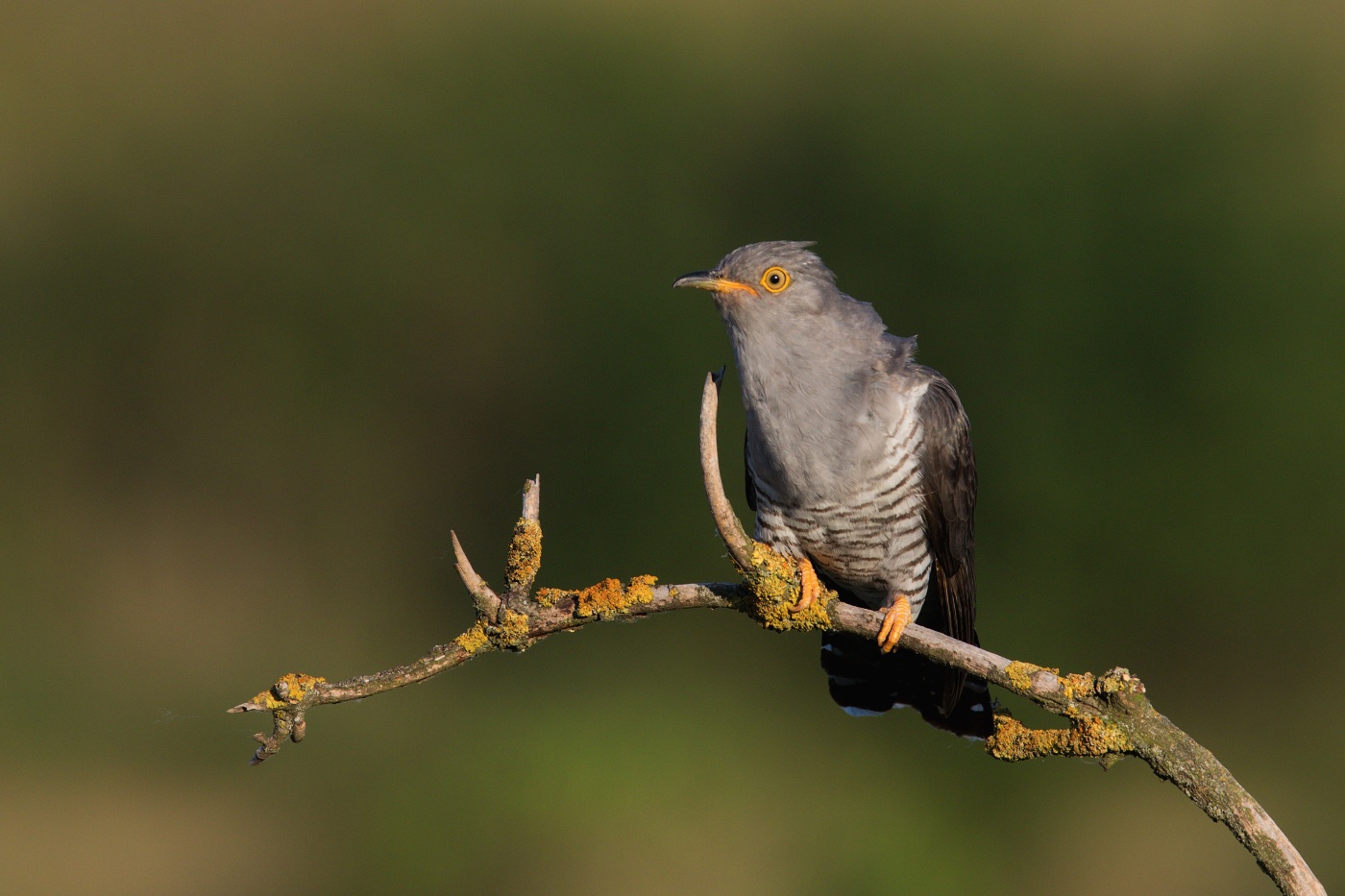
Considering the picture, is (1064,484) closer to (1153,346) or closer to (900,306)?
(1153,346)

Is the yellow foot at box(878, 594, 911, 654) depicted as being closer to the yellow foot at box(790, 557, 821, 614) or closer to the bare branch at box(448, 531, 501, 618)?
the yellow foot at box(790, 557, 821, 614)

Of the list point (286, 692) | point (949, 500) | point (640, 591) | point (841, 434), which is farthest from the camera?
point (949, 500)

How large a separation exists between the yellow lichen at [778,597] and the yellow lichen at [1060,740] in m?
0.42

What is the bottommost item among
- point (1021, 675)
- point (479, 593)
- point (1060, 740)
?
point (1060, 740)

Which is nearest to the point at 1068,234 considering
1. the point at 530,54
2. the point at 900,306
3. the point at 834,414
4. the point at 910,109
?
the point at 900,306

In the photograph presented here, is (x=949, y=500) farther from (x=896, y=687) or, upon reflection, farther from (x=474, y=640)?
(x=474, y=640)

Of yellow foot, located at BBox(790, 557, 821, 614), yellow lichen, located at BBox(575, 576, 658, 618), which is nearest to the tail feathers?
yellow foot, located at BBox(790, 557, 821, 614)

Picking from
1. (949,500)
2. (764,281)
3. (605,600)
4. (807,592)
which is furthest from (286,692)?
(949,500)

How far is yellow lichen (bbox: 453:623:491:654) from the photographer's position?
185 cm

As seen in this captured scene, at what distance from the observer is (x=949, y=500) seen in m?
2.57

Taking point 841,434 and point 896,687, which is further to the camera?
point 896,687

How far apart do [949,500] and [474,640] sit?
1200 mm

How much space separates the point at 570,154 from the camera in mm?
6383

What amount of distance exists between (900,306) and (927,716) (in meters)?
3.17
